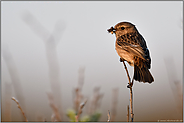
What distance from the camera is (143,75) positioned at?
2738mm

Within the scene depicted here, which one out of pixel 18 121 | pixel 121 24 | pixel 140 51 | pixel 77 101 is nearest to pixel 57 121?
pixel 77 101

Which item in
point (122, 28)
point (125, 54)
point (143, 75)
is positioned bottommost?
point (143, 75)

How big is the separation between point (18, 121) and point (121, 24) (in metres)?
2.59

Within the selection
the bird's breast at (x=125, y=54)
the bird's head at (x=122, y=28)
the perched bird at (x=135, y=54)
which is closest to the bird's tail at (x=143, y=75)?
the perched bird at (x=135, y=54)

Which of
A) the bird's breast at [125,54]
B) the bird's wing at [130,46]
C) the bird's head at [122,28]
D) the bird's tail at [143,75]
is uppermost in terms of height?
the bird's head at [122,28]

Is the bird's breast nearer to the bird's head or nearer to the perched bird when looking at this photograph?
the perched bird

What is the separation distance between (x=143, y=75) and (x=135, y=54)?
1.19 ft

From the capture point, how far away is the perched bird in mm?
2750

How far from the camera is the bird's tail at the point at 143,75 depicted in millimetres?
2704

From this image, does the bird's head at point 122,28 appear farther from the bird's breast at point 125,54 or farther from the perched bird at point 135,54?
the bird's breast at point 125,54

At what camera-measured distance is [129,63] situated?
304cm

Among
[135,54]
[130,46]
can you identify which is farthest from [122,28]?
[135,54]

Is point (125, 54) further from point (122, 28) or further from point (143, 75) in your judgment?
point (122, 28)

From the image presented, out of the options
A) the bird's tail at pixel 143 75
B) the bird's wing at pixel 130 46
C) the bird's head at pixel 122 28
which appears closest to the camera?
the bird's tail at pixel 143 75
